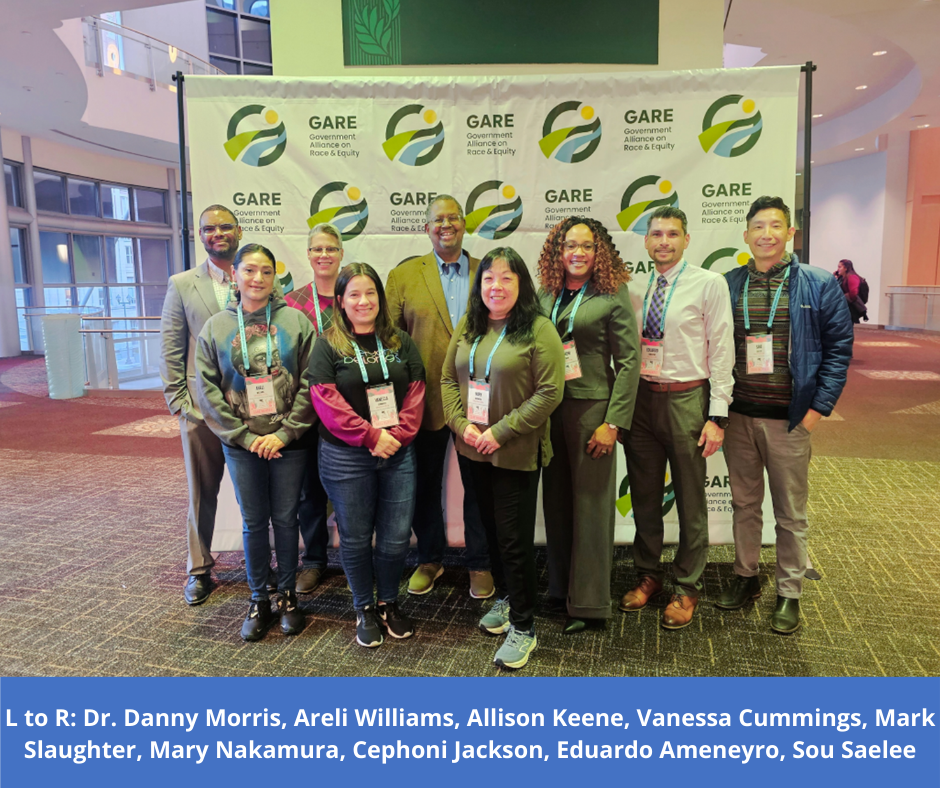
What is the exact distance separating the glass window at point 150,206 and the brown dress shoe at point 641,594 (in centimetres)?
1480

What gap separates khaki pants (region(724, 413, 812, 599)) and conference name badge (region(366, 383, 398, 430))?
4.48 ft

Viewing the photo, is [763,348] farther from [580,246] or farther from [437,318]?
[437,318]

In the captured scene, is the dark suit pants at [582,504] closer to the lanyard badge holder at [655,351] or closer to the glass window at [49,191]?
the lanyard badge holder at [655,351]

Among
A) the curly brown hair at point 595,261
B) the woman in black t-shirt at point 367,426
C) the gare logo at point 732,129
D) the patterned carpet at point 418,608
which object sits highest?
the gare logo at point 732,129

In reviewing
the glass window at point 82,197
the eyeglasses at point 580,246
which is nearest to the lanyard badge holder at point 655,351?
the eyeglasses at point 580,246

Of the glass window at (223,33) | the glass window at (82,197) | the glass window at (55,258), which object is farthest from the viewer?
the glass window at (223,33)

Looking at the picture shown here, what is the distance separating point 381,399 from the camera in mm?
2373

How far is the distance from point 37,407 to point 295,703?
6.99 metres

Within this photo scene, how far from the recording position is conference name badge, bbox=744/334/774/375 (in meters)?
2.49

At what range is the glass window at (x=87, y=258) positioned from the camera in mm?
13023

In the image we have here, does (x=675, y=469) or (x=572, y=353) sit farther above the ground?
(x=572, y=353)

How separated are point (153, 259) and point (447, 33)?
44.9ft

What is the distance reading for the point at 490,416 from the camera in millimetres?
2312

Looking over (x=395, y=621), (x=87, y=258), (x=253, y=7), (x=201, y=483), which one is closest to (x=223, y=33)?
(x=253, y=7)
